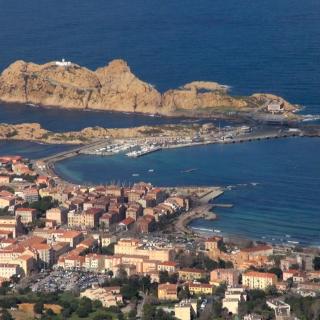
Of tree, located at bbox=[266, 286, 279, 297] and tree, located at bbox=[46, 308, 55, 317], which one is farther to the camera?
tree, located at bbox=[266, 286, 279, 297]

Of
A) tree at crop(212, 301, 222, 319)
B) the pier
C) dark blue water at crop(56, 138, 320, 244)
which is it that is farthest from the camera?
the pier

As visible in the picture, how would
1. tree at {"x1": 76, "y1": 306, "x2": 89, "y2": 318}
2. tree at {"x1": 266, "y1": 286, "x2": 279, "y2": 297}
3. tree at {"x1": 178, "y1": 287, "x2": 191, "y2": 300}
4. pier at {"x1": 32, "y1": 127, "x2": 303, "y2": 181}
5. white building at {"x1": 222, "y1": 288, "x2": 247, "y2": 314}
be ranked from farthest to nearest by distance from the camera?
pier at {"x1": 32, "y1": 127, "x2": 303, "y2": 181}
tree at {"x1": 266, "y1": 286, "x2": 279, "y2": 297}
tree at {"x1": 178, "y1": 287, "x2": 191, "y2": 300}
white building at {"x1": 222, "y1": 288, "x2": 247, "y2": 314}
tree at {"x1": 76, "y1": 306, "x2": 89, "y2": 318}

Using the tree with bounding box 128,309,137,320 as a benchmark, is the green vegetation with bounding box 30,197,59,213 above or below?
above

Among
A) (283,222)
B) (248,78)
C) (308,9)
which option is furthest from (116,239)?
(308,9)

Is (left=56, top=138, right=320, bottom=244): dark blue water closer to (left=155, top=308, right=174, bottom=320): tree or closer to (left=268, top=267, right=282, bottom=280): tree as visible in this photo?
(left=268, top=267, right=282, bottom=280): tree

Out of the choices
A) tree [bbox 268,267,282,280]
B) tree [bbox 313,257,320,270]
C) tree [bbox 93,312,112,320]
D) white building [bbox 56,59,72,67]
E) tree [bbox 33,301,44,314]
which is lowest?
tree [bbox 93,312,112,320]

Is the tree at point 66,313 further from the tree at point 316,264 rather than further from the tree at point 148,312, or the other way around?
the tree at point 316,264

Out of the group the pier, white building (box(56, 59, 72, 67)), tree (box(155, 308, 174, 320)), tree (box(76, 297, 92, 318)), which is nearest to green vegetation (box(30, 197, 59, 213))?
the pier
